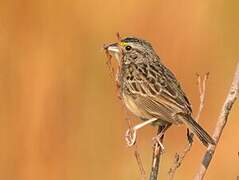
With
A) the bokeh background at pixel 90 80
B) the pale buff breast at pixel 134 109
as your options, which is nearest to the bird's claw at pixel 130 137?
the pale buff breast at pixel 134 109

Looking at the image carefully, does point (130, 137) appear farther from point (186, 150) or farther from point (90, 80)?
point (90, 80)

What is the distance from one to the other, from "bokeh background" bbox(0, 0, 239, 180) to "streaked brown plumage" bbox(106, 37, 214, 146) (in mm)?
2069

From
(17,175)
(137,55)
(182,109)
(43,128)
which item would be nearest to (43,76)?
(43,128)

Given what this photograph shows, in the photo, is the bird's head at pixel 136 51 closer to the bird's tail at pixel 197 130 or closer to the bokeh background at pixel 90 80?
the bird's tail at pixel 197 130

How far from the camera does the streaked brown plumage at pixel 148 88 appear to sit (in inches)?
223

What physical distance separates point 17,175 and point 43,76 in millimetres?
1024

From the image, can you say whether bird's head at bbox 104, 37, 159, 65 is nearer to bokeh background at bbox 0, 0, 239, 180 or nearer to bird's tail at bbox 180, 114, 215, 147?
bird's tail at bbox 180, 114, 215, 147

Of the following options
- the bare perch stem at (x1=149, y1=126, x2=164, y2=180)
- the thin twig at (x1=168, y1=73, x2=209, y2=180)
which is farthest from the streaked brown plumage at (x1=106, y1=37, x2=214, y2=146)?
the thin twig at (x1=168, y1=73, x2=209, y2=180)

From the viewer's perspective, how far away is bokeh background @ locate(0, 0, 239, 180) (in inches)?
331

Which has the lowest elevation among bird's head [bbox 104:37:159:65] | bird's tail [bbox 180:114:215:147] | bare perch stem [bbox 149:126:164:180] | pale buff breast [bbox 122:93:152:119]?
bare perch stem [bbox 149:126:164:180]

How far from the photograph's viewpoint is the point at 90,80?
344 inches

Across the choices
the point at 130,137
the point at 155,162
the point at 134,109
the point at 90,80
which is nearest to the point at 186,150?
the point at 155,162

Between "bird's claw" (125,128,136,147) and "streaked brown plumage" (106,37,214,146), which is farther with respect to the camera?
"streaked brown plumage" (106,37,214,146)

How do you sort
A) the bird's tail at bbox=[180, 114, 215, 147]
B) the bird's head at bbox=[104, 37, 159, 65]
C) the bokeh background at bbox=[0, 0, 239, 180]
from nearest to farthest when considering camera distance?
the bird's tail at bbox=[180, 114, 215, 147] < the bird's head at bbox=[104, 37, 159, 65] < the bokeh background at bbox=[0, 0, 239, 180]
